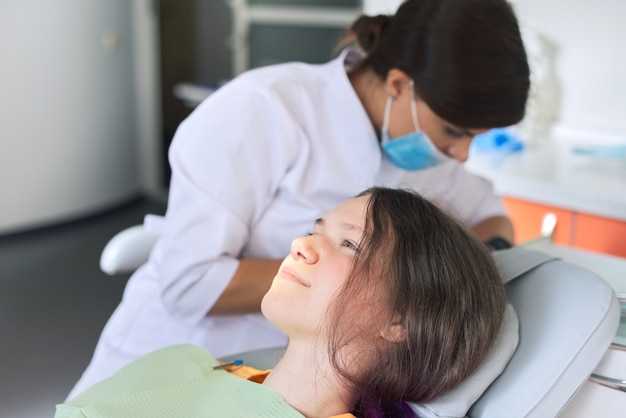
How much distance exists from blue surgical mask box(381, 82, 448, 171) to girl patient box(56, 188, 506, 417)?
354 millimetres

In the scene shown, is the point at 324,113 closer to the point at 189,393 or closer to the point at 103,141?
the point at 189,393

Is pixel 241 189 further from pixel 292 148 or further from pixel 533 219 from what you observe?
pixel 533 219

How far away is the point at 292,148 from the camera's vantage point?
53.4 inches

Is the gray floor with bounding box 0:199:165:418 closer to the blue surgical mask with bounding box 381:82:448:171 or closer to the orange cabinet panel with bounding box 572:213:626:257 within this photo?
the blue surgical mask with bounding box 381:82:448:171

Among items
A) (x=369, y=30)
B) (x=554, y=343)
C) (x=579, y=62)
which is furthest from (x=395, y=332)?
(x=579, y=62)

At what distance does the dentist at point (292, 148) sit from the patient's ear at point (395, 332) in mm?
333

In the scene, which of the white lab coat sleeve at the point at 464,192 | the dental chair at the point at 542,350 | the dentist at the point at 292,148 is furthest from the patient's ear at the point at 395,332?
the white lab coat sleeve at the point at 464,192

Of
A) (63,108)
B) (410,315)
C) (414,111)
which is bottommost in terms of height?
(63,108)

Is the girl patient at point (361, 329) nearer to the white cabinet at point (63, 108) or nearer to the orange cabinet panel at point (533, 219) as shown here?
the orange cabinet panel at point (533, 219)

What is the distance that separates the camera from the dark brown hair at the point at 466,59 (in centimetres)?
126

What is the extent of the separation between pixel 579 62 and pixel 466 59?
141cm

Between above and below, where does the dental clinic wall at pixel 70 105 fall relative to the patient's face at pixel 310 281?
below

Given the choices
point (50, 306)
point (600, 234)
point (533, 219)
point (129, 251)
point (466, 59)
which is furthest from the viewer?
point (50, 306)

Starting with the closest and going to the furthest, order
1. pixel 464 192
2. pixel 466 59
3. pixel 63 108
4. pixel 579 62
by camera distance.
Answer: pixel 466 59 → pixel 464 192 → pixel 579 62 → pixel 63 108
